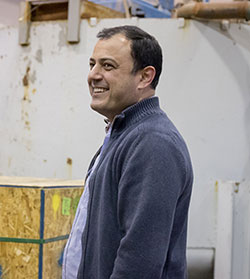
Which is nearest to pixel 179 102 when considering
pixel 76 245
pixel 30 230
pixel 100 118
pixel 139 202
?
pixel 100 118

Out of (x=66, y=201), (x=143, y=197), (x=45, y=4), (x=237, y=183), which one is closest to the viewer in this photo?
(x=143, y=197)

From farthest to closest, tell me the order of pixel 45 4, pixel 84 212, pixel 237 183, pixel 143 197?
pixel 45 4, pixel 237 183, pixel 84 212, pixel 143 197

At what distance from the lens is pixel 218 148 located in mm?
3076

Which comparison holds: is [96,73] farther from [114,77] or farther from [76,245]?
[76,245]

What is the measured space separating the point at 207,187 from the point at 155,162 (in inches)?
74.1

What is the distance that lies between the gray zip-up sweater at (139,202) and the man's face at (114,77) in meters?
0.05

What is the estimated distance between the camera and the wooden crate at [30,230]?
256 centimetres

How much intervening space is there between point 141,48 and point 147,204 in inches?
19.9

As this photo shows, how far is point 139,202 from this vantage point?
1269 millimetres

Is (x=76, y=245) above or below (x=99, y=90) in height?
below

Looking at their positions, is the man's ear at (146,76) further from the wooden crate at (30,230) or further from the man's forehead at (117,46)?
the wooden crate at (30,230)

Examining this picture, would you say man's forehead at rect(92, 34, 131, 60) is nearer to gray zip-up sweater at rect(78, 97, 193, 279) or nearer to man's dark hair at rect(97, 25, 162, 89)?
man's dark hair at rect(97, 25, 162, 89)

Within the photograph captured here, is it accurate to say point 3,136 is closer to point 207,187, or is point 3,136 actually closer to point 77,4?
point 77,4

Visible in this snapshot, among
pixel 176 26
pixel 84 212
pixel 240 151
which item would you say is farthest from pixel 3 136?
pixel 84 212
